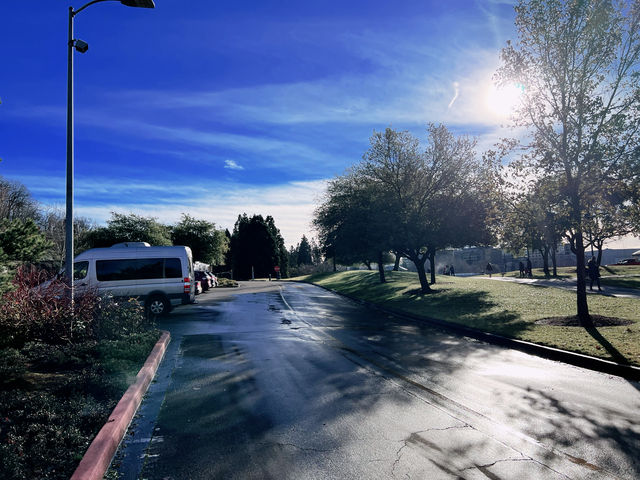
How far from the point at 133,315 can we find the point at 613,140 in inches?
496

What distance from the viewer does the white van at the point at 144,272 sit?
15.6 m

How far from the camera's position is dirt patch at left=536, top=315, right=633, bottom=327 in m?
12.0

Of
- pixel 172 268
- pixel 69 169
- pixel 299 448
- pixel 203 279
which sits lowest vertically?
pixel 299 448

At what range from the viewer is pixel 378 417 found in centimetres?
552

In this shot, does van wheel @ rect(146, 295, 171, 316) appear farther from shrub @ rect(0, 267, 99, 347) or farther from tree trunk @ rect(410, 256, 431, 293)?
tree trunk @ rect(410, 256, 431, 293)

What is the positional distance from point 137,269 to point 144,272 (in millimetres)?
258

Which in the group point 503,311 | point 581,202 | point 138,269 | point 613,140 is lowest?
point 503,311

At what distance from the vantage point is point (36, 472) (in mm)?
3785

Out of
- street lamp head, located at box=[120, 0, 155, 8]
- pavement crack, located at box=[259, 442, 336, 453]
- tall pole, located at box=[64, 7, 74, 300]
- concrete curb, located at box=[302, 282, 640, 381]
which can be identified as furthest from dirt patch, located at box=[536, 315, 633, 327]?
street lamp head, located at box=[120, 0, 155, 8]

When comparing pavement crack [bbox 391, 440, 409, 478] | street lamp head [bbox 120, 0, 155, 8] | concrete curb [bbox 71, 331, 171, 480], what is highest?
street lamp head [bbox 120, 0, 155, 8]

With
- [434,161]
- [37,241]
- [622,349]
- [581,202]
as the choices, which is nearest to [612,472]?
[622,349]

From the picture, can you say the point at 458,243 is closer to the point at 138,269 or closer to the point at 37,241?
the point at 138,269

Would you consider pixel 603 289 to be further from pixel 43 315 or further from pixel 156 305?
pixel 43 315

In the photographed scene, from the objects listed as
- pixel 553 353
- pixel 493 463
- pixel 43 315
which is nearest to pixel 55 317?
pixel 43 315
